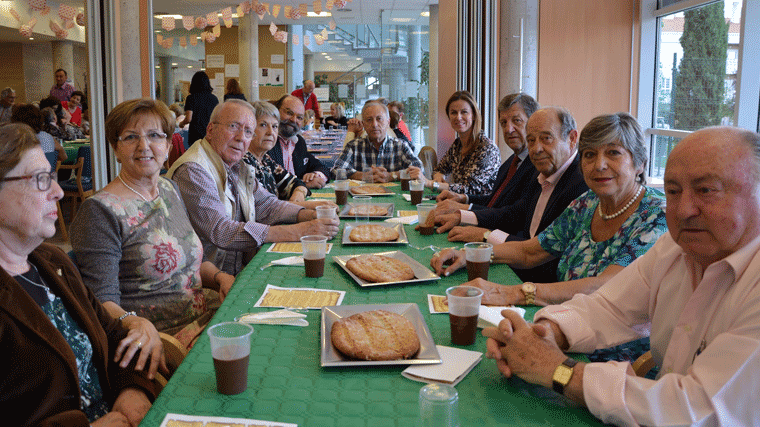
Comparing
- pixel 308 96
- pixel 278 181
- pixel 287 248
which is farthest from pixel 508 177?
pixel 308 96

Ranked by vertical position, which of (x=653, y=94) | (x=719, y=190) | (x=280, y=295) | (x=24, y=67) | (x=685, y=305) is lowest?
(x=280, y=295)

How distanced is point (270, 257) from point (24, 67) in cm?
1821

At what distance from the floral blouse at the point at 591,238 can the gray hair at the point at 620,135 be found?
0.45 feet

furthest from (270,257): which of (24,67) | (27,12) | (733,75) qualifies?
(24,67)

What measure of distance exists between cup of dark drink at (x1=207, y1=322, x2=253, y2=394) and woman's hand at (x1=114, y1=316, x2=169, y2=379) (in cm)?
56

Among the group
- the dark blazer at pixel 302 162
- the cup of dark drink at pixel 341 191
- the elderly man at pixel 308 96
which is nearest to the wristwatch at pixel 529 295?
the cup of dark drink at pixel 341 191

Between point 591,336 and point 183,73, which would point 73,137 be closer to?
point 591,336

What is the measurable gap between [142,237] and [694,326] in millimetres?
1730

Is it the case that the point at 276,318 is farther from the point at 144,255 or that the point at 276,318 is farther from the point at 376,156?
the point at 376,156

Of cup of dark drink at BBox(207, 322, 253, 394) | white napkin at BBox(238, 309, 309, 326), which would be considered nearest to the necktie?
white napkin at BBox(238, 309, 309, 326)

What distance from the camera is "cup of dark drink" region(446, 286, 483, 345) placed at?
56.1 inches

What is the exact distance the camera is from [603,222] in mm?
2131

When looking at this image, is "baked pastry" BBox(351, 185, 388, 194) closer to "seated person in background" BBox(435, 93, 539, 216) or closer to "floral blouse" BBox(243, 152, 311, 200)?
"floral blouse" BBox(243, 152, 311, 200)

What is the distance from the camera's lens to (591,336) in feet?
4.76
